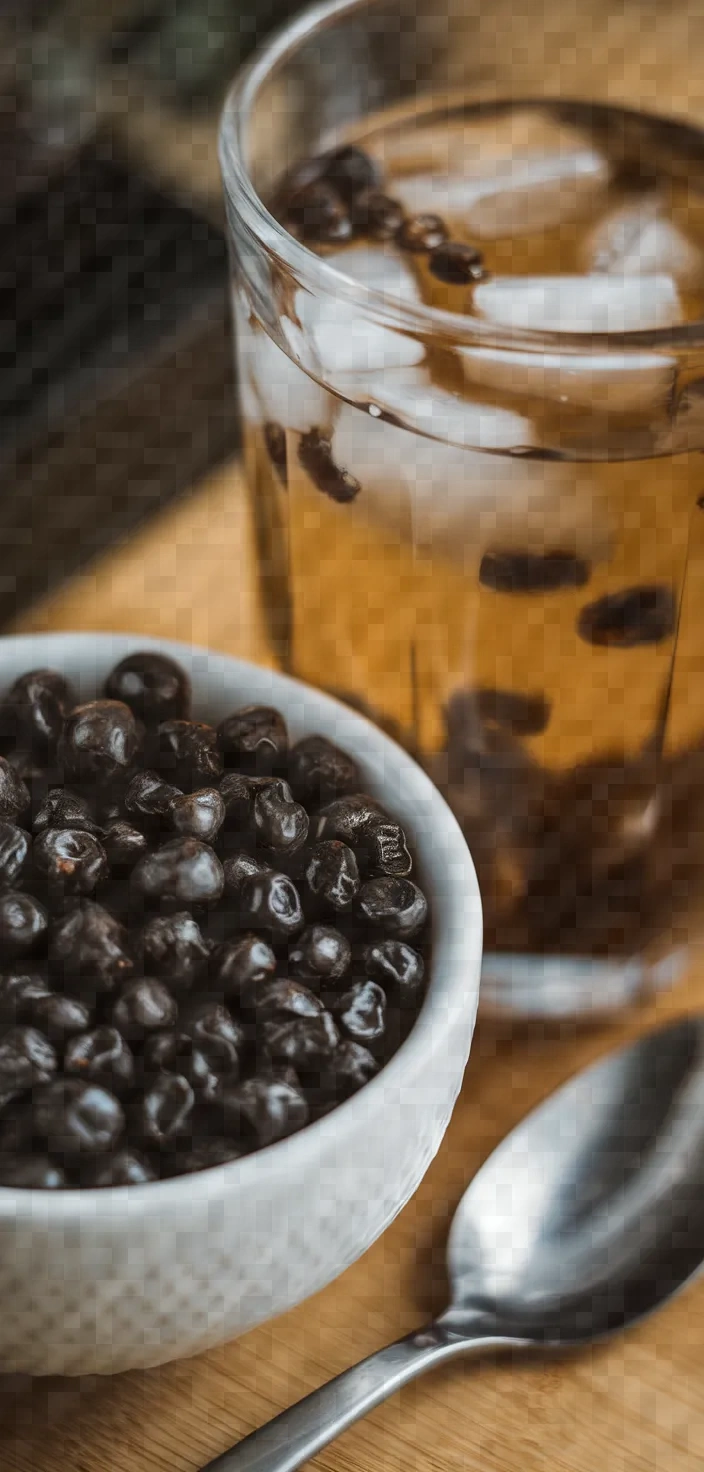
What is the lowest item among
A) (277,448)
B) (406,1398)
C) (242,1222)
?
(406,1398)

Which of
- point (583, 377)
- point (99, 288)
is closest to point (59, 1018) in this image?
Answer: point (583, 377)

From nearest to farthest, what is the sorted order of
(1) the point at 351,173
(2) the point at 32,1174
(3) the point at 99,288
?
(2) the point at 32,1174 < (1) the point at 351,173 < (3) the point at 99,288

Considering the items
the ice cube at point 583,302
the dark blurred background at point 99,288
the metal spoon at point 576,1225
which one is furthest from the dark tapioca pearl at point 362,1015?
the dark blurred background at point 99,288

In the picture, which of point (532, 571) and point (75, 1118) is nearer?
point (75, 1118)

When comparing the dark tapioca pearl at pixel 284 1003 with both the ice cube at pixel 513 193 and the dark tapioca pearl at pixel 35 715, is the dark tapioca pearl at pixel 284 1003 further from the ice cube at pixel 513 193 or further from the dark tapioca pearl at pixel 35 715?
the ice cube at pixel 513 193

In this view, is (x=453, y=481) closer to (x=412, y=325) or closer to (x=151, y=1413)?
(x=412, y=325)

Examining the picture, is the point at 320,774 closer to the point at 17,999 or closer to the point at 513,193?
the point at 17,999

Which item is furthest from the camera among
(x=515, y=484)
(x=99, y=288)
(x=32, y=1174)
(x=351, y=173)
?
(x=99, y=288)
